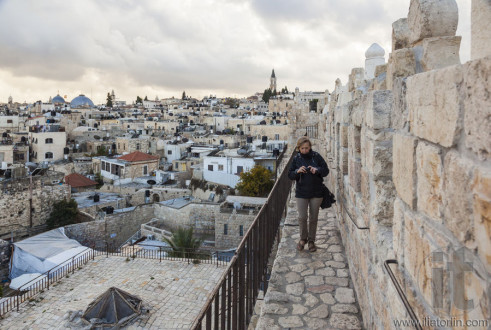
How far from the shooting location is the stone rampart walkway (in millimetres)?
3467

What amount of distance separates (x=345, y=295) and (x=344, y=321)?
0.50 m

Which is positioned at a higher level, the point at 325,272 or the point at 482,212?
the point at 482,212

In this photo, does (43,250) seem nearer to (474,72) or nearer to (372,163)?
(372,163)

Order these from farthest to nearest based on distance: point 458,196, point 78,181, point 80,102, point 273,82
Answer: point 273,82 → point 80,102 → point 78,181 → point 458,196

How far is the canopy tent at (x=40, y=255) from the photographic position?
1628 centimetres

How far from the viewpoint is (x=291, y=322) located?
11.4ft

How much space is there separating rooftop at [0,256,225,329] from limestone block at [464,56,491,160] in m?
11.3

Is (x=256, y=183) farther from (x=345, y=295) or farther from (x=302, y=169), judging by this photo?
(x=345, y=295)

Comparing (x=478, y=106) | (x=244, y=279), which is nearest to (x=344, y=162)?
(x=244, y=279)

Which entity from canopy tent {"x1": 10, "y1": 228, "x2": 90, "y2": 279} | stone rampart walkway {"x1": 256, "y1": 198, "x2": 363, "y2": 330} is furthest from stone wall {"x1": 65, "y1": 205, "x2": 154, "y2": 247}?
stone rampart walkway {"x1": 256, "y1": 198, "x2": 363, "y2": 330}

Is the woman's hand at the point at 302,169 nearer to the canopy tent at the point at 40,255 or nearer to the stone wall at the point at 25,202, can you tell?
the canopy tent at the point at 40,255

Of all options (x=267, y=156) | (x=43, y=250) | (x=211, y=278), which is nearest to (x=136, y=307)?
(x=211, y=278)

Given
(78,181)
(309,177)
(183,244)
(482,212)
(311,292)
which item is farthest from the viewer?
(78,181)

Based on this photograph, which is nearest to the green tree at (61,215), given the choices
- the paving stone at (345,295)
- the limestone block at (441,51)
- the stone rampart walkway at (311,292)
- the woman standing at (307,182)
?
the stone rampart walkway at (311,292)
